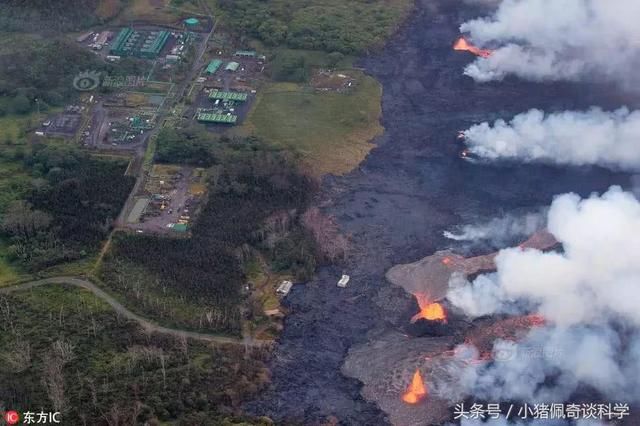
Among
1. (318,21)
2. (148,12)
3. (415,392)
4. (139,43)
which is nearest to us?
(415,392)

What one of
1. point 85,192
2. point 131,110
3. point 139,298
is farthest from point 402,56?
point 139,298

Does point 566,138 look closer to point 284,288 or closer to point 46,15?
point 284,288

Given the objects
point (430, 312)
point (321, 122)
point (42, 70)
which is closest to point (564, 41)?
point (321, 122)

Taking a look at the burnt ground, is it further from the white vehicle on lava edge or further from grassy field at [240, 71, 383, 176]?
grassy field at [240, 71, 383, 176]

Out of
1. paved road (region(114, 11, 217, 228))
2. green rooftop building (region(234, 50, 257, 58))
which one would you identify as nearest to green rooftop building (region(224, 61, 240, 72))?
green rooftop building (region(234, 50, 257, 58))

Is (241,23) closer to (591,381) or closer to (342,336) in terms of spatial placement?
(342,336)

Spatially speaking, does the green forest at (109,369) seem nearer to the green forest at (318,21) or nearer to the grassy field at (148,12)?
the green forest at (318,21)

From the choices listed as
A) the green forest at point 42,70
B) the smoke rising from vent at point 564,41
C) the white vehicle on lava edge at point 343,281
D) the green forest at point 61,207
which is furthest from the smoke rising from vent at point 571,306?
the green forest at point 42,70
